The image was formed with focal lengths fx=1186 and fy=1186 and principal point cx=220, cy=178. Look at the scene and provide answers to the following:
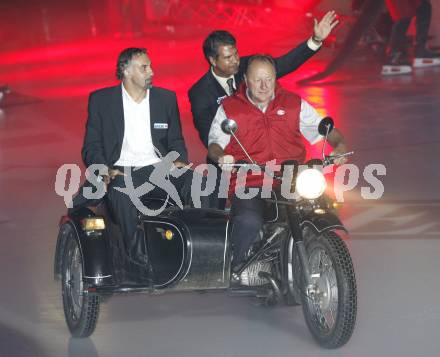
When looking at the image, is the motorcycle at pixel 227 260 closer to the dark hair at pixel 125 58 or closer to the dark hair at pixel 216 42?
the dark hair at pixel 125 58

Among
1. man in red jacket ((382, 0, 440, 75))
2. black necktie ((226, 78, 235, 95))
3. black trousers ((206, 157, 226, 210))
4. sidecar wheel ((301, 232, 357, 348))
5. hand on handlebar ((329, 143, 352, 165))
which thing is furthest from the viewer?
man in red jacket ((382, 0, 440, 75))

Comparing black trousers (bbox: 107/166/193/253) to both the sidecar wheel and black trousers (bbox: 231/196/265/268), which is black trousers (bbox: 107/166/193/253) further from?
the sidecar wheel

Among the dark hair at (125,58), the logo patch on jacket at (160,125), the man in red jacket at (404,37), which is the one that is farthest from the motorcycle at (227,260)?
the man in red jacket at (404,37)

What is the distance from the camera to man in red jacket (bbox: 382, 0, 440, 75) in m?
17.5

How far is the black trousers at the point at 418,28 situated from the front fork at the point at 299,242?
11718 mm

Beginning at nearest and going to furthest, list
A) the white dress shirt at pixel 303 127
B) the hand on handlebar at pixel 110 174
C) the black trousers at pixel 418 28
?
the hand on handlebar at pixel 110 174 < the white dress shirt at pixel 303 127 < the black trousers at pixel 418 28

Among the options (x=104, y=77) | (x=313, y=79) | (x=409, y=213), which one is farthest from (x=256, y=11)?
(x=409, y=213)

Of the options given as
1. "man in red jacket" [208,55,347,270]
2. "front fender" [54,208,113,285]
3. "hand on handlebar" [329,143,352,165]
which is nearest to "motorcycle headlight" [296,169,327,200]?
"hand on handlebar" [329,143,352,165]

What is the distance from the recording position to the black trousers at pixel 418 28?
1780 centimetres

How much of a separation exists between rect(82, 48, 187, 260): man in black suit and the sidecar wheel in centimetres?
109

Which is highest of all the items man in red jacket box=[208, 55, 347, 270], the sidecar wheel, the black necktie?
the black necktie

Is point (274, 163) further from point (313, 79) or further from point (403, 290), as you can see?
point (313, 79)

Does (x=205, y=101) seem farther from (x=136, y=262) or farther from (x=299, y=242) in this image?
(x=299, y=242)

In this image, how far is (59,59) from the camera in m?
23.4
